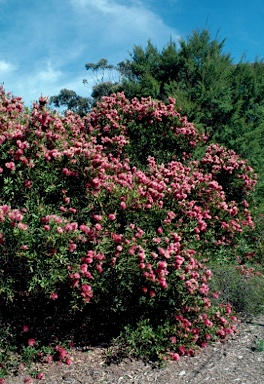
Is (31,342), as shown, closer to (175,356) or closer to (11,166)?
(175,356)

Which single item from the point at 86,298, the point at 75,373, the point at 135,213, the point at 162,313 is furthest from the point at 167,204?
the point at 75,373

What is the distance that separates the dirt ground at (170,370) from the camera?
4824mm

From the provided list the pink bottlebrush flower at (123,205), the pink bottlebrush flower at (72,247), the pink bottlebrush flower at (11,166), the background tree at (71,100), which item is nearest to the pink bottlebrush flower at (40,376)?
the pink bottlebrush flower at (72,247)

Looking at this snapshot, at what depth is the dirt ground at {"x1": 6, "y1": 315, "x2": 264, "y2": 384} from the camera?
15.8ft

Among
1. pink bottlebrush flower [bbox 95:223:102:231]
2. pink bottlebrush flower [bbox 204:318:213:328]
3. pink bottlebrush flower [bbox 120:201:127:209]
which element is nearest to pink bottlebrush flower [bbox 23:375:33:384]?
pink bottlebrush flower [bbox 95:223:102:231]

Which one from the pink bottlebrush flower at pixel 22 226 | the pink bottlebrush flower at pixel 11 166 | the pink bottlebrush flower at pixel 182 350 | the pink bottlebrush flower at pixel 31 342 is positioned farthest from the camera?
the pink bottlebrush flower at pixel 182 350

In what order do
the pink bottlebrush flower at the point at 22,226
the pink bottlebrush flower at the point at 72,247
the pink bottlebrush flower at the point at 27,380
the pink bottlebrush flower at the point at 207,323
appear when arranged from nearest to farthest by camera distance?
the pink bottlebrush flower at the point at 22,226 < the pink bottlebrush flower at the point at 72,247 < the pink bottlebrush flower at the point at 27,380 < the pink bottlebrush flower at the point at 207,323

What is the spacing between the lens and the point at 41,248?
4.50 metres

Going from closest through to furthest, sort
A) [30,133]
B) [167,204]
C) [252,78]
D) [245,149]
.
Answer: [30,133]
[167,204]
[245,149]
[252,78]

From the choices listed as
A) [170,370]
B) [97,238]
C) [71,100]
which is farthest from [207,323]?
[71,100]

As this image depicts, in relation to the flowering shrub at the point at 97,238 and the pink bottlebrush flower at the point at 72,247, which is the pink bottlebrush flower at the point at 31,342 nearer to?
the flowering shrub at the point at 97,238

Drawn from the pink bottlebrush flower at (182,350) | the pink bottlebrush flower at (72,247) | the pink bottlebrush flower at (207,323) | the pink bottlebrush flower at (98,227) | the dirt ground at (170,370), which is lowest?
the dirt ground at (170,370)

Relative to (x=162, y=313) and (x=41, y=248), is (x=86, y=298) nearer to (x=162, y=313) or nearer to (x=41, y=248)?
(x=41, y=248)

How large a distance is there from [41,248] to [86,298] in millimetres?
754
